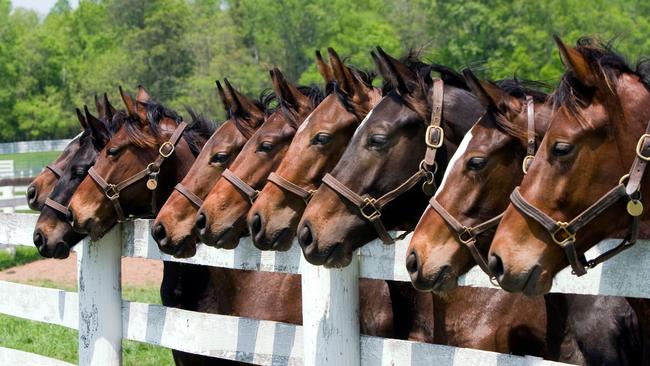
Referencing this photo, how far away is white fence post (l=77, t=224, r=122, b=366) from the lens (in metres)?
5.83

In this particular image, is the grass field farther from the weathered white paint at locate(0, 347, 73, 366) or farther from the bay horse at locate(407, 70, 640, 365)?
the bay horse at locate(407, 70, 640, 365)

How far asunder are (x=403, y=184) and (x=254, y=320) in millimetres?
1048

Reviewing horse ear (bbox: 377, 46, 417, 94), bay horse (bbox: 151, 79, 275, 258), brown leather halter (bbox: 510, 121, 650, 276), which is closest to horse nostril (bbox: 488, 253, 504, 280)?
brown leather halter (bbox: 510, 121, 650, 276)

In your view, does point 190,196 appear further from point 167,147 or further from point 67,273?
point 67,273

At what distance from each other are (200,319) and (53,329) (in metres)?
6.66

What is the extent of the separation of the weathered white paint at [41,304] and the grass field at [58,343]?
2313mm

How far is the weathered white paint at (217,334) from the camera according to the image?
484cm

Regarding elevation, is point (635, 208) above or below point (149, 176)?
below

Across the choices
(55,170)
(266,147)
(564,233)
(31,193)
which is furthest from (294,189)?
(31,193)

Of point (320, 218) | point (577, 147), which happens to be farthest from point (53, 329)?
point (577, 147)

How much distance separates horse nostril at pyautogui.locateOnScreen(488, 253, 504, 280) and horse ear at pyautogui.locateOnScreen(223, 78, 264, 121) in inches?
118

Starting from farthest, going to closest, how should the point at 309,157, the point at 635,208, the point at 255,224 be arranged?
1. the point at 309,157
2. the point at 255,224
3. the point at 635,208

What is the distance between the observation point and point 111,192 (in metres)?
6.66

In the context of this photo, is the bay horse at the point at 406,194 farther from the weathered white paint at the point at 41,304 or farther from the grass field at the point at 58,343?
the grass field at the point at 58,343
